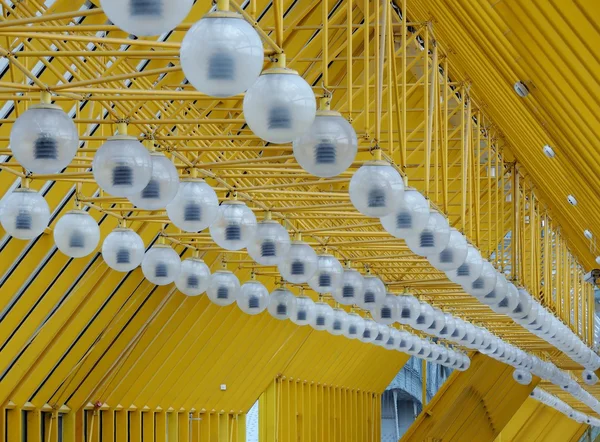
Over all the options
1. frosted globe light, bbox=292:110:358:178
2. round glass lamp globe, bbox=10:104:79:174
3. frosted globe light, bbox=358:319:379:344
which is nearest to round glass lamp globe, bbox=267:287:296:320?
frosted globe light, bbox=358:319:379:344

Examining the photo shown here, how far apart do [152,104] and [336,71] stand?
947cm

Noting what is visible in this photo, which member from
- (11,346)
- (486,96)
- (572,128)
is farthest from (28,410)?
(572,128)

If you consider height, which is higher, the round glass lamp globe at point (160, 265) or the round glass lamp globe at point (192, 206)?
the round glass lamp globe at point (192, 206)

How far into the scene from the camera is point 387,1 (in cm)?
2022

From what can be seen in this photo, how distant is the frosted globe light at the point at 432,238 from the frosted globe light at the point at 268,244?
2062 mm

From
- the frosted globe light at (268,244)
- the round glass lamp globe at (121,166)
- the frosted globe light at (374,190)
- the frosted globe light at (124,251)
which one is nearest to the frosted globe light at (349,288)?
the frosted globe light at (268,244)

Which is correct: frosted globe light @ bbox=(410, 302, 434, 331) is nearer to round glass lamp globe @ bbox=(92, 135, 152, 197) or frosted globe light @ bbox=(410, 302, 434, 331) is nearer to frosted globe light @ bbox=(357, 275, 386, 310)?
frosted globe light @ bbox=(357, 275, 386, 310)

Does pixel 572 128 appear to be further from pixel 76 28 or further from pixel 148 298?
pixel 148 298

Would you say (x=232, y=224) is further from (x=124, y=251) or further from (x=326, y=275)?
(x=326, y=275)

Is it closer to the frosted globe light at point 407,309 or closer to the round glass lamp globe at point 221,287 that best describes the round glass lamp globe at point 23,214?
the round glass lamp globe at point 221,287

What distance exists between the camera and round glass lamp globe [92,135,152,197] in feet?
46.0

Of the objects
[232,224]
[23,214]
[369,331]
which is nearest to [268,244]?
[232,224]

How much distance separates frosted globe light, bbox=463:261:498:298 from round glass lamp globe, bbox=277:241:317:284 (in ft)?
14.5

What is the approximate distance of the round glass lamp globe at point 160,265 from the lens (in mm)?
21188
